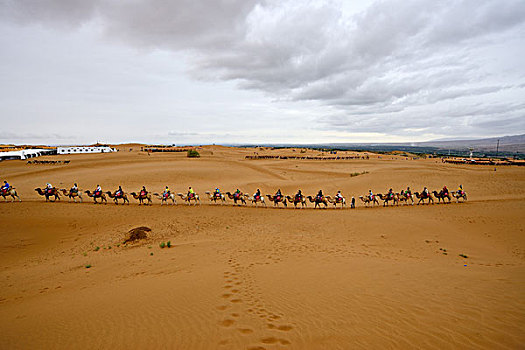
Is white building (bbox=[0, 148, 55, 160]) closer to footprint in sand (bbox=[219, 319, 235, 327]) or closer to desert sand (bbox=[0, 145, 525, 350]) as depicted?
desert sand (bbox=[0, 145, 525, 350])

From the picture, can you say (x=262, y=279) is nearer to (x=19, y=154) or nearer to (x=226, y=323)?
(x=226, y=323)

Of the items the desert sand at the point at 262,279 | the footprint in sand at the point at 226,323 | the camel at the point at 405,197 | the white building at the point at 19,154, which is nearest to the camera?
the desert sand at the point at 262,279

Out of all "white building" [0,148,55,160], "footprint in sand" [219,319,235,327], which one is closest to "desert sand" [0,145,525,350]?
"footprint in sand" [219,319,235,327]

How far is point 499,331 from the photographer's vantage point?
4383 mm

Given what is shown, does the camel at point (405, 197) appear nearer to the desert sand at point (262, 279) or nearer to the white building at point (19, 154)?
the desert sand at point (262, 279)

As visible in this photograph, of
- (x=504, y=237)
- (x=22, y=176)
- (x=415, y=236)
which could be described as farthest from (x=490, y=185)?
(x=22, y=176)

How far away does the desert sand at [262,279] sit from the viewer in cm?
459

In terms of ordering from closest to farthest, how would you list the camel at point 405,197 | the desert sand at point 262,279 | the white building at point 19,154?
the desert sand at point 262,279, the camel at point 405,197, the white building at point 19,154

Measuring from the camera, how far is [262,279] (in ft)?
24.4

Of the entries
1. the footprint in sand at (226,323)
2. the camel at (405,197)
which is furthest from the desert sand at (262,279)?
the camel at (405,197)

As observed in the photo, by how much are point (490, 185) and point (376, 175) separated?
43.2 ft

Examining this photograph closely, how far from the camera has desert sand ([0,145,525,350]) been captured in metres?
4.59

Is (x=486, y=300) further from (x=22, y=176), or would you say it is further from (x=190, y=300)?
(x=22, y=176)

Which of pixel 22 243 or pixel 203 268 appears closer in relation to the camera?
pixel 203 268
